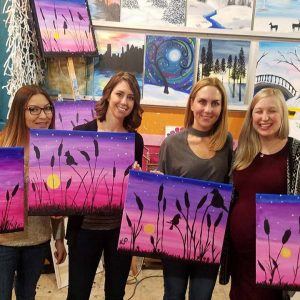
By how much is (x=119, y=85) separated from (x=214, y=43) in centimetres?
132

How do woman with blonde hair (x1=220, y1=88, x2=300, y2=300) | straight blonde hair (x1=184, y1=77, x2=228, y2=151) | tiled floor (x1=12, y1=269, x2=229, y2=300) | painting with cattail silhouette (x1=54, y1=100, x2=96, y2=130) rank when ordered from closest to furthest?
1. woman with blonde hair (x1=220, y1=88, x2=300, y2=300)
2. straight blonde hair (x1=184, y1=77, x2=228, y2=151)
3. painting with cattail silhouette (x1=54, y1=100, x2=96, y2=130)
4. tiled floor (x1=12, y1=269, x2=229, y2=300)

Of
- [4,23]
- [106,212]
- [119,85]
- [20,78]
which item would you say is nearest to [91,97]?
[20,78]

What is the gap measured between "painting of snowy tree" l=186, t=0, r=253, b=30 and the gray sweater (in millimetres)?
1338

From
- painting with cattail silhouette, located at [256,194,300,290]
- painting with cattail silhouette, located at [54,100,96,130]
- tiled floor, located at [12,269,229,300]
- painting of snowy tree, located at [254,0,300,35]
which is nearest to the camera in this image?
painting with cattail silhouette, located at [256,194,300,290]

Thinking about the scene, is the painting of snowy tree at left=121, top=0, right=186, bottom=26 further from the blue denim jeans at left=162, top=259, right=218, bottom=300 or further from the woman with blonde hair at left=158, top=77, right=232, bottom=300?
the blue denim jeans at left=162, top=259, right=218, bottom=300

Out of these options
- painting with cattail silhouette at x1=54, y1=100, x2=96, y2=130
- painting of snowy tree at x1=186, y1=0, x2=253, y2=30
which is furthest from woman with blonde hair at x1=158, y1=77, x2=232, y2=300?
painting of snowy tree at x1=186, y1=0, x2=253, y2=30

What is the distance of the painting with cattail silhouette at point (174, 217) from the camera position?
55.2 inches

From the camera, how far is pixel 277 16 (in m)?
2.60

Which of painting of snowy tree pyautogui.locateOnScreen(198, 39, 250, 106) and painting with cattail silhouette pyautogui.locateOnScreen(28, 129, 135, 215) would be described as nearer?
painting with cattail silhouette pyautogui.locateOnScreen(28, 129, 135, 215)

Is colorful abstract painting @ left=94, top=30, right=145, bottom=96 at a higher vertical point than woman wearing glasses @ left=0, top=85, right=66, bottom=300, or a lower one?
higher

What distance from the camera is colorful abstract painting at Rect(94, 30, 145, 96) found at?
2.65 m

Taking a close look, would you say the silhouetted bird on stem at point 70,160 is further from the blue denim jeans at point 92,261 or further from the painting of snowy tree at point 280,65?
the painting of snowy tree at point 280,65

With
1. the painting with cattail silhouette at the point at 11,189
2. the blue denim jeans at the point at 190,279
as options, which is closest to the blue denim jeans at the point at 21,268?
the painting with cattail silhouette at the point at 11,189

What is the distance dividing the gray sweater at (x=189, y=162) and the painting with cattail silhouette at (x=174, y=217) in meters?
0.11
